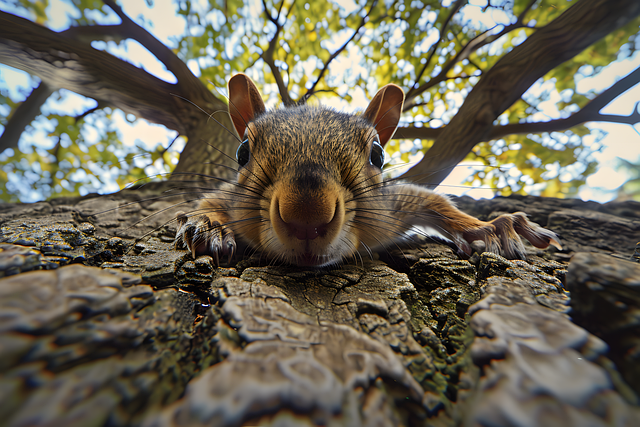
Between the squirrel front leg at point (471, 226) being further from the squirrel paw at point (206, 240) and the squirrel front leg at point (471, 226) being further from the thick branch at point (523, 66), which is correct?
the squirrel paw at point (206, 240)

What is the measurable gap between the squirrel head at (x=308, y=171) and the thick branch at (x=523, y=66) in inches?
19.6

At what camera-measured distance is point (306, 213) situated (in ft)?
2.36

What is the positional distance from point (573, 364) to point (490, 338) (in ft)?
0.32

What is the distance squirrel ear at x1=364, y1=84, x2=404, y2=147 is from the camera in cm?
145

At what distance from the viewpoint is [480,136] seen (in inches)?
91.0

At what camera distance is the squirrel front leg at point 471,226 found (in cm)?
109

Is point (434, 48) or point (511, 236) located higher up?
point (434, 48)

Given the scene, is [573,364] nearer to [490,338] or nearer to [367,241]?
[490,338]

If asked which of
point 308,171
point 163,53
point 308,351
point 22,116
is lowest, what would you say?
point 308,351

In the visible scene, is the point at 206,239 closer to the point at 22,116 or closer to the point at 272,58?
the point at 272,58

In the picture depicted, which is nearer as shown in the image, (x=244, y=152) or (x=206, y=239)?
(x=206, y=239)

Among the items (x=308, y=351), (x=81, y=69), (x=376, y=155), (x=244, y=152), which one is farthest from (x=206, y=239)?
(x=81, y=69)

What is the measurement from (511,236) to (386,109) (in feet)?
3.26

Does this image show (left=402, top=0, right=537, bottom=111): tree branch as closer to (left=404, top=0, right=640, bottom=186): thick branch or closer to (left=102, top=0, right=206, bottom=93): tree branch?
(left=404, top=0, right=640, bottom=186): thick branch
